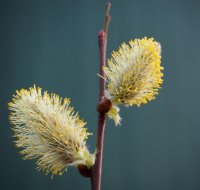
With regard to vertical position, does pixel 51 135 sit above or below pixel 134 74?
below

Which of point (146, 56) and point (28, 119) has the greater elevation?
point (146, 56)

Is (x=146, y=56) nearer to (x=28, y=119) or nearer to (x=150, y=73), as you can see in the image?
(x=150, y=73)

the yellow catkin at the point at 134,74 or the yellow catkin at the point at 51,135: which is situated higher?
the yellow catkin at the point at 134,74

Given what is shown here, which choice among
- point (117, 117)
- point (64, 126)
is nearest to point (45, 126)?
point (64, 126)

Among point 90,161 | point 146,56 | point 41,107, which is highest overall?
point 146,56

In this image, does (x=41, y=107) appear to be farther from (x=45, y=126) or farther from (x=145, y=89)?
Result: (x=145, y=89)

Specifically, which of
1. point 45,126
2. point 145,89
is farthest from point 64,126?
point 145,89

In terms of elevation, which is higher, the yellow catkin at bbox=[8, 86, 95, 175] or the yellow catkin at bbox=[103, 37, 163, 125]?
the yellow catkin at bbox=[103, 37, 163, 125]
